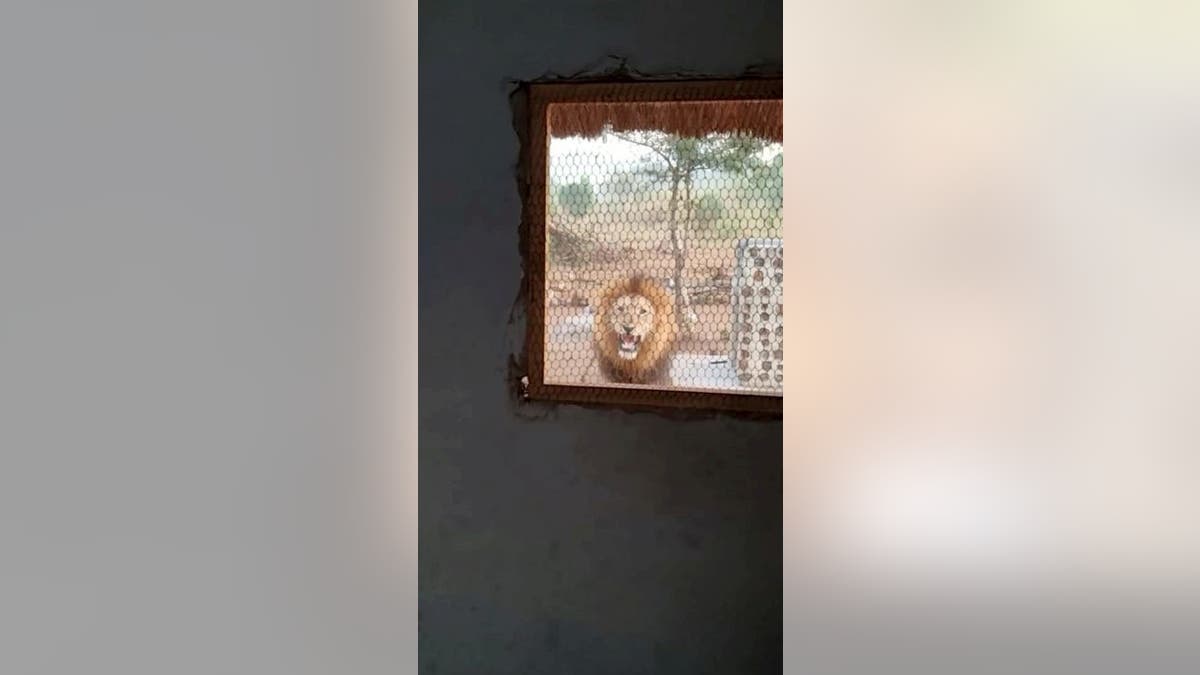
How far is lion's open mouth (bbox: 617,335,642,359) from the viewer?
2.72m

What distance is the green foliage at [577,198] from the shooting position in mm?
2707

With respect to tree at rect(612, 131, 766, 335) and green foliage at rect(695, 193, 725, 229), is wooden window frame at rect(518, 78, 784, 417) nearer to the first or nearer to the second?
tree at rect(612, 131, 766, 335)

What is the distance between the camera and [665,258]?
268cm
